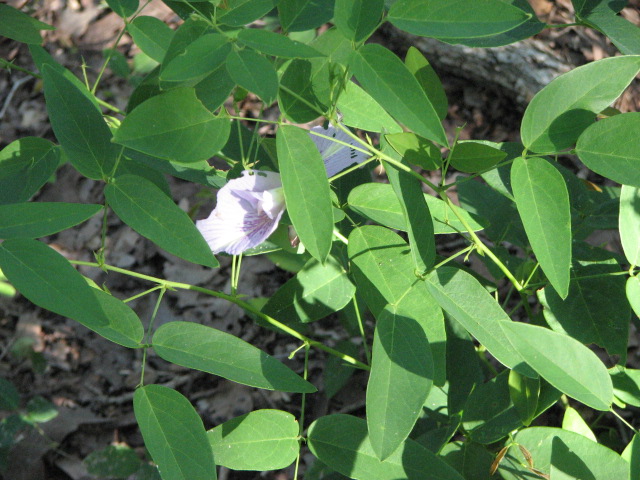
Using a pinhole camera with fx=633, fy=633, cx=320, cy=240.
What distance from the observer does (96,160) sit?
0.89 m

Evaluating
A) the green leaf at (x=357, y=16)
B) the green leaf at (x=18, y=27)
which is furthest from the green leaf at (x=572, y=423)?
the green leaf at (x=18, y=27)

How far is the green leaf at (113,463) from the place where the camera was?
1679mm

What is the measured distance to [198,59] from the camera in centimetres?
75

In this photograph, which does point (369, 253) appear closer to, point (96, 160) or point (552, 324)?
point (552, 324)

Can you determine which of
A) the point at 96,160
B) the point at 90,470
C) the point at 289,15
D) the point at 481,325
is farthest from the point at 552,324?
the point at 90,470

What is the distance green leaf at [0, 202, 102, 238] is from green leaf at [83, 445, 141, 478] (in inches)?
42.1

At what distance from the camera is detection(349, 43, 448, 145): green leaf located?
2.38 ft

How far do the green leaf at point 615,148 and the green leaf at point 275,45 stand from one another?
14.2 inches

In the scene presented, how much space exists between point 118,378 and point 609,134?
5.88 feet

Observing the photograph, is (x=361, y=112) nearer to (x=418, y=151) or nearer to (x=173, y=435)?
(x=418, y=151)

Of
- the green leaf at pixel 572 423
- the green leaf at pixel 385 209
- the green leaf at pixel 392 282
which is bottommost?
the green leaf at pixel 572 423

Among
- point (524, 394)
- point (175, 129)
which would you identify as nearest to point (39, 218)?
point (175, 129)

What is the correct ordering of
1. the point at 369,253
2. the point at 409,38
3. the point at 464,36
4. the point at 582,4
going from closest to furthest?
the point at 464,36 → the point at 369,253 → the point at 582,4 → the point at 409,38

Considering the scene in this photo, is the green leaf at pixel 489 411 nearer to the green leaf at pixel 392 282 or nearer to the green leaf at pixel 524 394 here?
the green leaf at pixel 524 394
